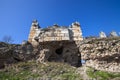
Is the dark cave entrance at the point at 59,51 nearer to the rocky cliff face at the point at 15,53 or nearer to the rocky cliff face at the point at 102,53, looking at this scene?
the rocky cliff face at the point at 15,53

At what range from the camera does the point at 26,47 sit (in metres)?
15.1

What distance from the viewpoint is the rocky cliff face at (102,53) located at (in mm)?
13133

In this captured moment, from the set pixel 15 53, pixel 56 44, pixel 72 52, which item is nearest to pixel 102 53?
pixel 72 52

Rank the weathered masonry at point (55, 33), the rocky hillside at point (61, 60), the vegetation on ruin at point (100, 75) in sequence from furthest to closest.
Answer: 1. the weathered masonry at point (55, 33)
2. the rocky hillside at point (61, 60)
3. the vegetation on ruin at point (100, 75)

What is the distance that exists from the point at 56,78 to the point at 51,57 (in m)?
4.46

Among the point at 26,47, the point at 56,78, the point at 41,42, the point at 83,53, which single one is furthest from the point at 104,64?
the point at 26,47

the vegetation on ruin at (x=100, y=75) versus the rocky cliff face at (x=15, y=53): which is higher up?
the rocky cliff face at (x=15, y=53)

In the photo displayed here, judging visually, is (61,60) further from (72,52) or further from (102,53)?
(102,53)

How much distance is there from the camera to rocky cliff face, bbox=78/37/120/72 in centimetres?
1313

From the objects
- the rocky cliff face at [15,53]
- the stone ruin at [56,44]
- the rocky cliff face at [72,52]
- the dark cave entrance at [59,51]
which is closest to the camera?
the rocky cliff face at [72,52]

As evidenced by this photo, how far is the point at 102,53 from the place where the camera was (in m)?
13.5

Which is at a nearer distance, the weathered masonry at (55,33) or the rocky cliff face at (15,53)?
the rocky cliff face at (15,53)

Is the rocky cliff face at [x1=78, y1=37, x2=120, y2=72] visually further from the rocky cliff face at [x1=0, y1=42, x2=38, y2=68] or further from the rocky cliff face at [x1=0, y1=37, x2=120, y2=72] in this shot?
the rocky cliff face at [x1=0, y1=42, x2=38, y2=68]

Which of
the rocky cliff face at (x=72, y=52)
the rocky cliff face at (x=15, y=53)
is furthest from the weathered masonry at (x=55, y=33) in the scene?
the rocky cliff face at (x=15, y=53)
